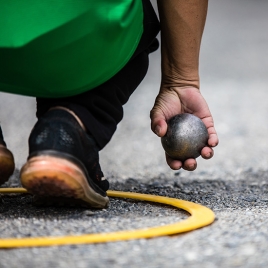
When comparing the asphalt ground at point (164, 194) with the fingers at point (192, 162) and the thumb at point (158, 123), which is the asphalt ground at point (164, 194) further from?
the thumb at point (158, 123)

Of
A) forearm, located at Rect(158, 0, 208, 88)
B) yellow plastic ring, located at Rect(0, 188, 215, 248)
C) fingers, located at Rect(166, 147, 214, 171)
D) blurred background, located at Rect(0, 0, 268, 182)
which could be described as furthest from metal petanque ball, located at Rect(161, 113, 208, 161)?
blurred background, located at Rect(0, 0, 268, 182)

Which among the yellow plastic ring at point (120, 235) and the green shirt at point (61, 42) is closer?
the yellow plastic ring at point (120, 235)

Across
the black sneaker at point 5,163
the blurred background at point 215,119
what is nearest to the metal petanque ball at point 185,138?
the black sneaker at point 5,163

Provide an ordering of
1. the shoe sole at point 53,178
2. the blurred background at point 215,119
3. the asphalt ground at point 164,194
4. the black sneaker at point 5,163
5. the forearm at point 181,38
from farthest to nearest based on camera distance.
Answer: the blurred background at point 215,119
the forearm at point 181,38
the black sneaker at point 5,163
the shoe sole at point 53,178
the asphalt ground at point 164,194

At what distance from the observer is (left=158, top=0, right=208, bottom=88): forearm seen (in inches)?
104

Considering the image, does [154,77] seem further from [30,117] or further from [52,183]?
[52,183]

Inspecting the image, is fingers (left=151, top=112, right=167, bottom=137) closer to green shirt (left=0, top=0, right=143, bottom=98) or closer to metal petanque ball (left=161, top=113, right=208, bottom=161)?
metal petanque ball (left=161, top=113, right=208, bottom=161)

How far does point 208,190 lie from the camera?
316 centimetres

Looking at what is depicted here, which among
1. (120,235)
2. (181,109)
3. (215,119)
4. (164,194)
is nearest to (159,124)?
(181,109)

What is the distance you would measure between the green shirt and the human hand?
1.76 feet

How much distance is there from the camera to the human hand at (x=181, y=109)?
2.73m

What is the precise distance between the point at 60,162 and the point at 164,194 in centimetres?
102

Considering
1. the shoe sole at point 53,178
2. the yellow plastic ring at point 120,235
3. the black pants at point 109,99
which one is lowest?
the yellow plastic ring at point 120,235

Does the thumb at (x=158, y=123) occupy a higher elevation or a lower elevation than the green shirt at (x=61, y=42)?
lower
